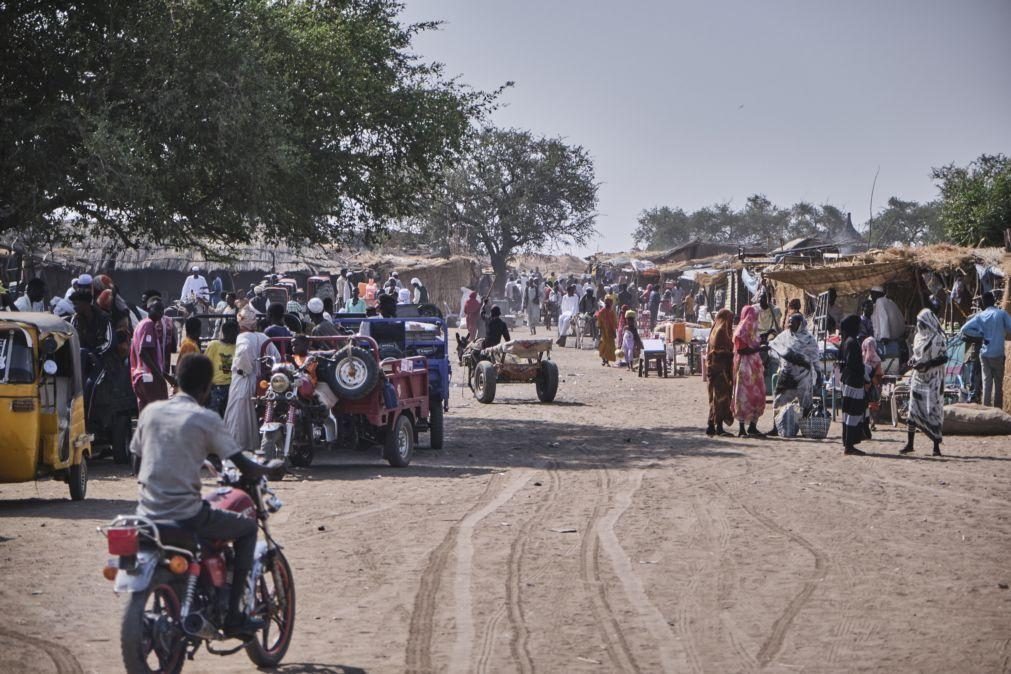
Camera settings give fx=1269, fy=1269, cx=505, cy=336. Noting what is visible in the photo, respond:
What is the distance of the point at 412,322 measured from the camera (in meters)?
17.2

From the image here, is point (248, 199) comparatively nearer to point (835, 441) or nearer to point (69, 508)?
point (69, 508)

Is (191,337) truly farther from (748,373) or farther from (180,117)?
(748,373)

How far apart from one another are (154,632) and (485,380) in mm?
17035

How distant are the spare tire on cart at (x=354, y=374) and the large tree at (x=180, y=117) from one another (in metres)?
3.63

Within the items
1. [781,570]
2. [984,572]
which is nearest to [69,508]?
[781,570]

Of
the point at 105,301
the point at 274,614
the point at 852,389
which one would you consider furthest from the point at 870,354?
the point at 274,614

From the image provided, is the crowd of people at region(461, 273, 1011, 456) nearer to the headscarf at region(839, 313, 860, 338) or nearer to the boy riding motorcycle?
the headscarf at region(839, 313, 860, 338)

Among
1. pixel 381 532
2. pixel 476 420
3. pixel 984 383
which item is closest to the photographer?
pixel 381 532

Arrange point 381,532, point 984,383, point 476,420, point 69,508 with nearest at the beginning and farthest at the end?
point 381,532 → point 69,508 → point 984,383 → point 476,420

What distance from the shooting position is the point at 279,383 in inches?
501

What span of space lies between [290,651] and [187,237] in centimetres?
1158

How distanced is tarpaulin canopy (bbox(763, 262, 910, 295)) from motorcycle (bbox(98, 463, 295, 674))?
17756 mm

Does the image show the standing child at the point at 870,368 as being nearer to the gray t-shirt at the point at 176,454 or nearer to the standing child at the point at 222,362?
the standing child at the point at 222,362

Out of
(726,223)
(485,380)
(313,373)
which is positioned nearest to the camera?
(313,373)
